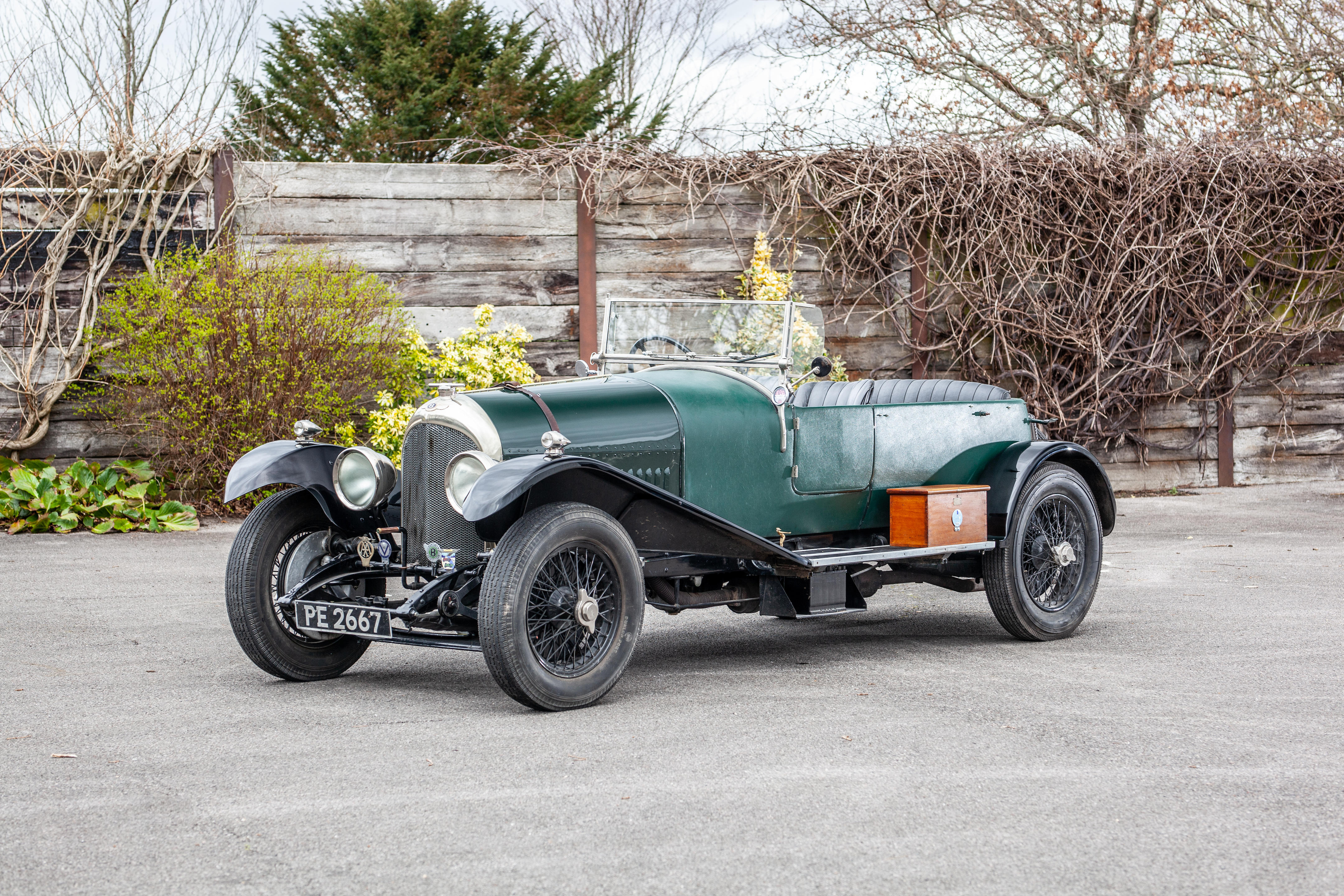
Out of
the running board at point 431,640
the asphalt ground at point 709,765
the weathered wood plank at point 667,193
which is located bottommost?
the asphalt ground at point 709,765

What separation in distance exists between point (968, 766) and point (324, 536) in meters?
2.68

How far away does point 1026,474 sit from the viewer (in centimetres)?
559

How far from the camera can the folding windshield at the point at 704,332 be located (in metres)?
5.49

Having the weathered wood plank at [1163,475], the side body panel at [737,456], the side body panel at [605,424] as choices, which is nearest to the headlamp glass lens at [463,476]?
the side body panel at [605,424]

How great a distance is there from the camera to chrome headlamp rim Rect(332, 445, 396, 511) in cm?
479

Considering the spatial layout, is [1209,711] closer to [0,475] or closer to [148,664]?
[148,664]

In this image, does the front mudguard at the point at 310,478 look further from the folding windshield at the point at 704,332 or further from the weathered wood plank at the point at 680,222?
the weathered wood plank at the point at 680,222

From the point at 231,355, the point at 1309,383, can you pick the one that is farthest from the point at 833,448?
the point at 1309,383

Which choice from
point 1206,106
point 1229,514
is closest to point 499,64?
point 1206,106

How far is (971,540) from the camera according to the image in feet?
17.7

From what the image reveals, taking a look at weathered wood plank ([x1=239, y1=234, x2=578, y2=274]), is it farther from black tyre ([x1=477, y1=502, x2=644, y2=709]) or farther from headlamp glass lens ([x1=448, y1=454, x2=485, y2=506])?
black tyre ([x1=477, y1=502, x2=644, y2=709])

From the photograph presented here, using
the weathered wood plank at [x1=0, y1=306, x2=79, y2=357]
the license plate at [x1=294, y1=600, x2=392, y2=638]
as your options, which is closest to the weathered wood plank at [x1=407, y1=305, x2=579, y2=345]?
the weathered wood plank at [x1=0, y1=306, x2=79, y2=357]

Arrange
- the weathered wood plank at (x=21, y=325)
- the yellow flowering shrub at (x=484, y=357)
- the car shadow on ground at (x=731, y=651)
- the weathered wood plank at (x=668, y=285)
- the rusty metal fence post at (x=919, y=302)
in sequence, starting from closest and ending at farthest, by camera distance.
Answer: the car shadow on ground at (x=731, y=651) → the yellow flowering shrub at (x=484, y=357) → the weathered wood plank at (x=21, y=325) → the weathered wood plank at (x=668, y=285) → the rusty metal fence post at (x=919, y=302)

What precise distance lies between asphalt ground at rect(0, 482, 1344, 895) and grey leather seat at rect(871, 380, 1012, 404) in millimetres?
1107
